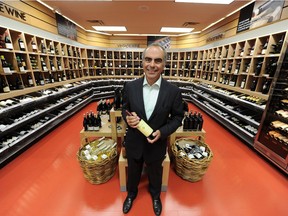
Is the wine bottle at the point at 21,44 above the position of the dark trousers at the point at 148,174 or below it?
above

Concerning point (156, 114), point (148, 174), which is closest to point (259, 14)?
point (156, 114)

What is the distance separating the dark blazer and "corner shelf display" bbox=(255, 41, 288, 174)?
2.24 metres

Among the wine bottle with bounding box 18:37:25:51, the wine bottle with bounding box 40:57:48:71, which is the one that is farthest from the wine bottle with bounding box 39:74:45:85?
the wine bottle with bounding box 18:37:25:51

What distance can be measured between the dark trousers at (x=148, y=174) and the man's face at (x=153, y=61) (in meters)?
0.99

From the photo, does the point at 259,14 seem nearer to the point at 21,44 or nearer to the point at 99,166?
the point at 99,166

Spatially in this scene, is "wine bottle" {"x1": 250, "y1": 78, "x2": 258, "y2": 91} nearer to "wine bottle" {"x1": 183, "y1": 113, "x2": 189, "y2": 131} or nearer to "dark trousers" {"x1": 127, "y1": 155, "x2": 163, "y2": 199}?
"wine bottle" {"x1": 183, "y1": 113, "x2": 189, "y2": 131}

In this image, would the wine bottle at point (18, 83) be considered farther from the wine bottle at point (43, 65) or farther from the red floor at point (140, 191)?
the red floor at point (140, 191)

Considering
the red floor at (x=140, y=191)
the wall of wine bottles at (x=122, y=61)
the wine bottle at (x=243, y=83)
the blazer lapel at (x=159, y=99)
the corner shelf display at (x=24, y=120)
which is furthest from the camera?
the wine bottle at (x=243, y=83)

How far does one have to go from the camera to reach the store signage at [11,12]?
2913mm

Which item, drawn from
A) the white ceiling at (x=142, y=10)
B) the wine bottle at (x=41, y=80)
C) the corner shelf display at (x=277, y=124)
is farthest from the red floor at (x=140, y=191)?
the white ceiling at (x=142, y=10)

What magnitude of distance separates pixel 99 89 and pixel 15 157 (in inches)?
194

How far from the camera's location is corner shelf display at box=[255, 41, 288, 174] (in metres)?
2.45

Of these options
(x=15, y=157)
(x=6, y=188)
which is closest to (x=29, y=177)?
(x=6, y=188)

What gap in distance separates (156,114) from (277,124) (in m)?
2.60
